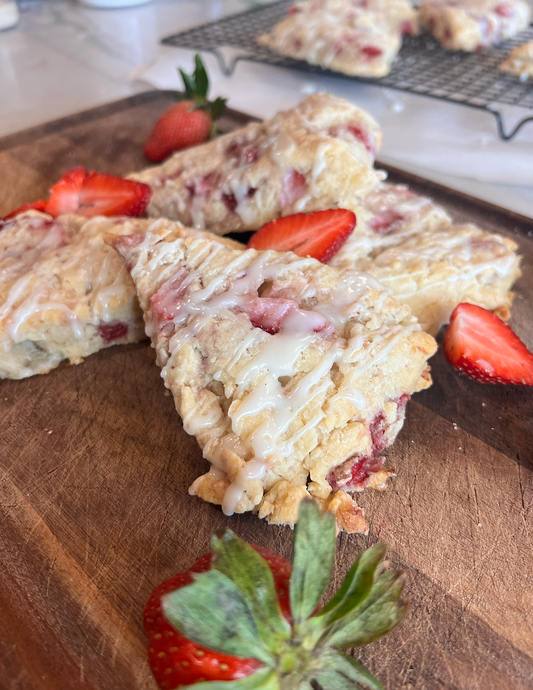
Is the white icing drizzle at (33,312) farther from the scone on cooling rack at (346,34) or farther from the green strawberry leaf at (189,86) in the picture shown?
the scone on cooling rack at (346,34)

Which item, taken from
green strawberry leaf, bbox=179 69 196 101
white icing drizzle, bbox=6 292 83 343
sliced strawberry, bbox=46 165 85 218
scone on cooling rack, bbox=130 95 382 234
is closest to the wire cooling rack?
green strawberry leaf, bbox=179 69 196 101

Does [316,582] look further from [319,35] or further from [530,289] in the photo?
[319,35]

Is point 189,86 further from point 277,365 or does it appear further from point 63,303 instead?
point 277,365

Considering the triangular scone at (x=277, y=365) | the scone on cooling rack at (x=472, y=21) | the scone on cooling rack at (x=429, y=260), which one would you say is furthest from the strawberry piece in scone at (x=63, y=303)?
the scone on cooling rack at (x=472, y=21)

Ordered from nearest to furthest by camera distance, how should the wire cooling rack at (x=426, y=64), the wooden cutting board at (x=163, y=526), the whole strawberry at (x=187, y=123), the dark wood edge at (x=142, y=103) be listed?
the wooden cutting board at (x=163, y=526) < the dark wood edge at (x=142, y=103) < the whole strawberry at (x=187, y=123) < the wire cooling rack at (x=426, y=64)

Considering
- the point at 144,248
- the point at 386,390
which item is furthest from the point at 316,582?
the point at 144,248
